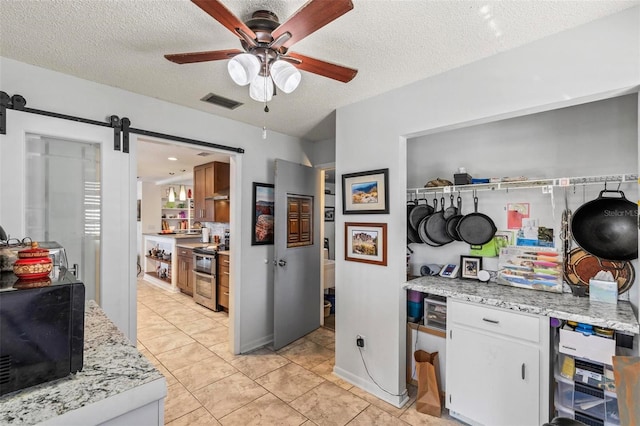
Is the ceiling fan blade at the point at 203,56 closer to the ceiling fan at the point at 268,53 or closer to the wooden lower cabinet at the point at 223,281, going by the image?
the ceiling fan at the point at 268,53

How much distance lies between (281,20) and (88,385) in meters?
1.68

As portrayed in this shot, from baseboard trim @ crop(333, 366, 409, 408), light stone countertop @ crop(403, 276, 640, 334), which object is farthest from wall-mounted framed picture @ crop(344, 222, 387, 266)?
baseboard trim @ crop(333, 366, 409, 408)

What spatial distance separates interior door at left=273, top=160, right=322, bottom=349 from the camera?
325 cm

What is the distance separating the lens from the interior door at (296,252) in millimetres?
3246

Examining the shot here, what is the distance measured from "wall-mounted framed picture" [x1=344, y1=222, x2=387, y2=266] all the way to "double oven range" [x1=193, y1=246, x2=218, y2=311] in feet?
8.74

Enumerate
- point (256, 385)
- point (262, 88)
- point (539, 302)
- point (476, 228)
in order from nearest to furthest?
point (262, 88) → point (539, 302) → point (476, 228) → point (256, 385)

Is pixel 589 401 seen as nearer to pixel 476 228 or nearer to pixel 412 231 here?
pixel 476 228

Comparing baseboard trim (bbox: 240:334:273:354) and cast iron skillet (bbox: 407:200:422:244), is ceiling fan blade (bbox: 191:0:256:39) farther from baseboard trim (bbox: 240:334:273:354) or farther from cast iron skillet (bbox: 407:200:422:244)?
baseboard trim (bbox: 240:334:273:354)

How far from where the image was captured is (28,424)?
2.08 ft

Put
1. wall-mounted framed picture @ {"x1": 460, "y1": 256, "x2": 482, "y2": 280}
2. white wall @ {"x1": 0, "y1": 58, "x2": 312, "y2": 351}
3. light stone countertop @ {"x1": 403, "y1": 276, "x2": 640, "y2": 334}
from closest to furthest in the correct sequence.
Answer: light stone countertop @ {"x1": 403, "y1": 276, "x2": 640, "y2": 334} → white wall @ {"x1": 0, "y1": 58, "x2": 312, "y2": 351} → wall-mounted framed picture @ {"x1": 460, "y1": 256, "x2": 482, "y2": 280}

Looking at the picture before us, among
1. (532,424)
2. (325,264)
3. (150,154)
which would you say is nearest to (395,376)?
(532,424)

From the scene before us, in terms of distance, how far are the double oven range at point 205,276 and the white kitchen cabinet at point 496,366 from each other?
3.50 m

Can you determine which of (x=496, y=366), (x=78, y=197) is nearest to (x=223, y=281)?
(x=78, y=197)

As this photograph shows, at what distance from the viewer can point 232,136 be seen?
3.11m
